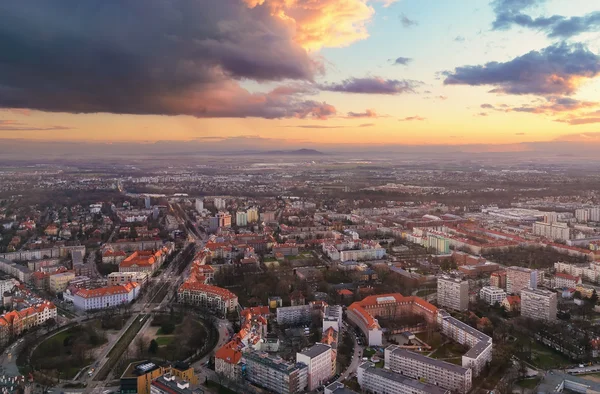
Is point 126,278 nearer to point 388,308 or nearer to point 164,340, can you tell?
point 164,340

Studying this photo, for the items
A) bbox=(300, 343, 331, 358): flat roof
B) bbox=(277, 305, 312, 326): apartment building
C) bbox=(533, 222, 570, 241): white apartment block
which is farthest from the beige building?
bbox=(533, 222, 570, 241): white apartment block

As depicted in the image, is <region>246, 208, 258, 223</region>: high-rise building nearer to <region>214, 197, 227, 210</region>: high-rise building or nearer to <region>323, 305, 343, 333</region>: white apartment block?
<region>214, 197, 227, 210</region>: high-rise building

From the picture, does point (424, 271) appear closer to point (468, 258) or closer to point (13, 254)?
point (468, 258)

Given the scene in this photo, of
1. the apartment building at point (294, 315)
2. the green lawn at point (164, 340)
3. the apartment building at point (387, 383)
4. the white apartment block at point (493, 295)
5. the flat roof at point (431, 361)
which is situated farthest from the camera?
the white apartment block at point (493, 295)

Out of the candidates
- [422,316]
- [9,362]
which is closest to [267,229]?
[422,316]

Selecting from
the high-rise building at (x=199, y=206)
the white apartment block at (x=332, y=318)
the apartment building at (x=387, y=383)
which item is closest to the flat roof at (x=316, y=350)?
the apartment building at (x=387, y=383)

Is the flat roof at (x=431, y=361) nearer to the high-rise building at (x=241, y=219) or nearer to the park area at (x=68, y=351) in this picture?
the park area at (x=68, y=351)
